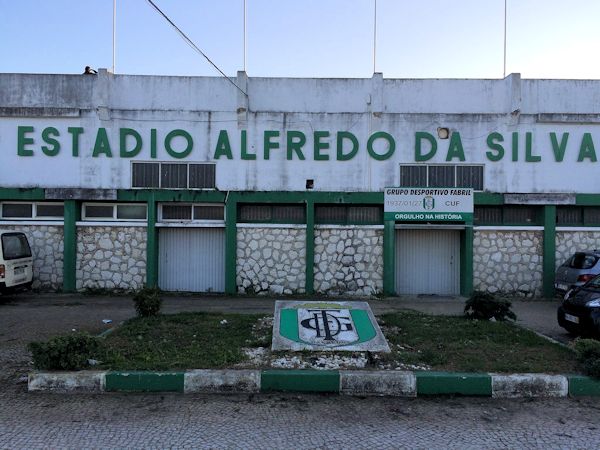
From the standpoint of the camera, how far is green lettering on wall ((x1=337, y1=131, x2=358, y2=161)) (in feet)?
47.4

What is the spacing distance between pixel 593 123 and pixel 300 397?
521 inches

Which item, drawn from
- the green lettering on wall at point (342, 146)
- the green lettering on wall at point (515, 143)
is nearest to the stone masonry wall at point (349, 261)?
the green lettering on wall at point (342, 146)

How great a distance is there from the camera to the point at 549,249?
14.4m

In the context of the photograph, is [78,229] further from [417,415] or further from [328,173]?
[417,415]

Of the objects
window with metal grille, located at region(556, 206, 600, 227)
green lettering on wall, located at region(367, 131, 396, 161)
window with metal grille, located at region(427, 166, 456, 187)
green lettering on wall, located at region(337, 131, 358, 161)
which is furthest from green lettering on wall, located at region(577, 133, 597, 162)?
green lettering on wall, located at region(337, 131, 358, 161)

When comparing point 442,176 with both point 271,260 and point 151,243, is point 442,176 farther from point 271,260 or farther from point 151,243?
point 151,243

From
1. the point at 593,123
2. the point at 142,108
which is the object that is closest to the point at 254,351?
the point at 142,108

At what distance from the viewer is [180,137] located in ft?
47.4

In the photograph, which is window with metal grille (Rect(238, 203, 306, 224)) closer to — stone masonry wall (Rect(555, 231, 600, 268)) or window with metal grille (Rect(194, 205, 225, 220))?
window with metal grille (Rect(194, 205, 225, 220))

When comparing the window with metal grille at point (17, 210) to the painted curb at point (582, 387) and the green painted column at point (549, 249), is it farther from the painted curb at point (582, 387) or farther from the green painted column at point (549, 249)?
the green painted column at point (549, 249)

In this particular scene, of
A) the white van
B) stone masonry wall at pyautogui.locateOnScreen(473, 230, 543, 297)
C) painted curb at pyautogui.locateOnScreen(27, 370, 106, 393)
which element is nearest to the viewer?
painted curb at pyautogui.locateOnScreen(27, 370, 106, 393)

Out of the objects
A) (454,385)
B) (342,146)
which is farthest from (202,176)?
(454,385)

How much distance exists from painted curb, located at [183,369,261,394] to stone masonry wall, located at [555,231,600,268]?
1203 centimetres

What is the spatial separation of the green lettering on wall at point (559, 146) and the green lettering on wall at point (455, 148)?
2641 millimetres
